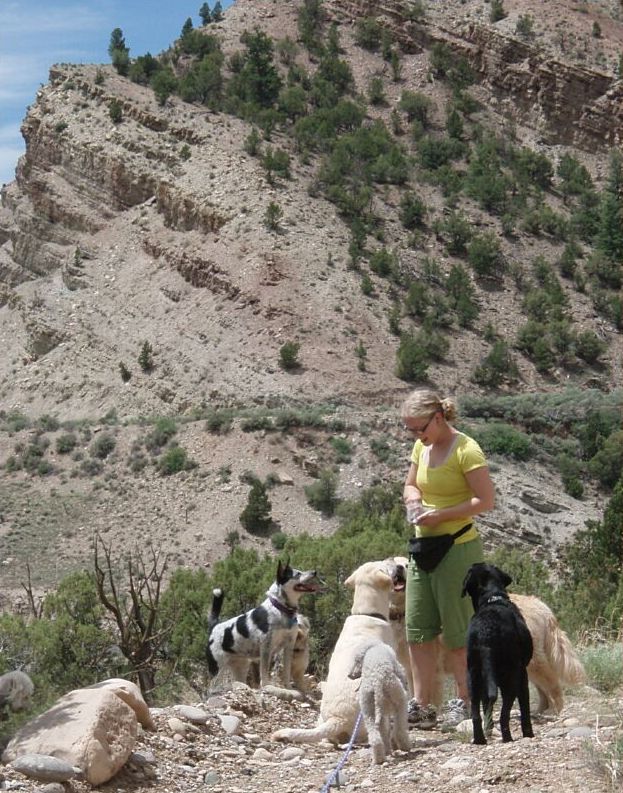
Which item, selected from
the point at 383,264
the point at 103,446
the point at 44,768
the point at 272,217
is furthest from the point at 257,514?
the point at 44,768

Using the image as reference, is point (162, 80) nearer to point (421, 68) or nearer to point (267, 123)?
point (267, 123)

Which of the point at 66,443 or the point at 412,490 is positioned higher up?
the point at 412,490

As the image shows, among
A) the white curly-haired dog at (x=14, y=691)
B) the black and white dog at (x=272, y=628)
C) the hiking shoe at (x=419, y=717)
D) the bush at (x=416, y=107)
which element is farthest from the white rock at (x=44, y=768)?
the bush at (x=416, y=107)

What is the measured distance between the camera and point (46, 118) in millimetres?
59219

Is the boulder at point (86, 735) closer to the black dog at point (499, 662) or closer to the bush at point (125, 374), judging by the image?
the black dog at point (499, 662)

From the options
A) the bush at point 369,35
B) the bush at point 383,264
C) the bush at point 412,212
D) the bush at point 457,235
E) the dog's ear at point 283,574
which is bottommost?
the dog's ear at point 283,574

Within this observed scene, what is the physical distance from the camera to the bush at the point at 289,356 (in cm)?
4528

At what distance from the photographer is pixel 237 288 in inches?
1939

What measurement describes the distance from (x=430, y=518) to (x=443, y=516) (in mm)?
78

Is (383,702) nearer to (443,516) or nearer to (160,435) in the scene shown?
(443,516)

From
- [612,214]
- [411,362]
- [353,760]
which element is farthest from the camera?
[612,214]

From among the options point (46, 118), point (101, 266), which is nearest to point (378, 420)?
point (101, 266)

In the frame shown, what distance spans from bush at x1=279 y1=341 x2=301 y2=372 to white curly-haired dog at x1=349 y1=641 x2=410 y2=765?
38027 mm

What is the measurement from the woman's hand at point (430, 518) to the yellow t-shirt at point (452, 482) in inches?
2.2
